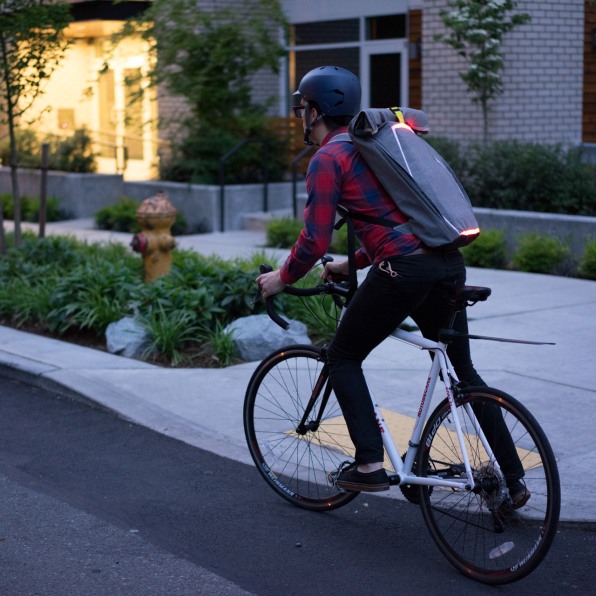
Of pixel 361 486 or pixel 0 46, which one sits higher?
pixel 0 46

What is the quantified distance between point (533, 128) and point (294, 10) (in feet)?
17.1

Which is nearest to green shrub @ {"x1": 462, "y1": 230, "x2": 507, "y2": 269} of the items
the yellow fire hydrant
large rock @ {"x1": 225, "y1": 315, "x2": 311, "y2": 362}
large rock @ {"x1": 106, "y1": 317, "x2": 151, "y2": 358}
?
the yellow fire hydrant

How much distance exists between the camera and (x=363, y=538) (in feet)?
16.0

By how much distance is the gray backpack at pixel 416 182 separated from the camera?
4.31 metres

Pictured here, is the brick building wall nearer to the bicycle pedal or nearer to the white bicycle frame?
the bicycle pedal

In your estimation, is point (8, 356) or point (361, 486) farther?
point (8, 356)

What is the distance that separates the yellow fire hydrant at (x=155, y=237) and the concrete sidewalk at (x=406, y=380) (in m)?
1.24

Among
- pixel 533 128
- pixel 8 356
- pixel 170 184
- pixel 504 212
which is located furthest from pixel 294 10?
pixel 8 356

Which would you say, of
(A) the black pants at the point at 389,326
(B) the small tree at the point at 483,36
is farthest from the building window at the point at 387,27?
(A) the black pants at the point at 389,326

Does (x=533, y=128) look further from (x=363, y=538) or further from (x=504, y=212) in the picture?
(x=363, y=538)

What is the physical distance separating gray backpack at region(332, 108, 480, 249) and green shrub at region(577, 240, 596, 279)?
6675 mm

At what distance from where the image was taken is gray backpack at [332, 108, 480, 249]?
4.31m

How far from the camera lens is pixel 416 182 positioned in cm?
432

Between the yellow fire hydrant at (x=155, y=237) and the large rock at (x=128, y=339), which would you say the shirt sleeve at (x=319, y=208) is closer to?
the large rock at (x=128, y=339)
